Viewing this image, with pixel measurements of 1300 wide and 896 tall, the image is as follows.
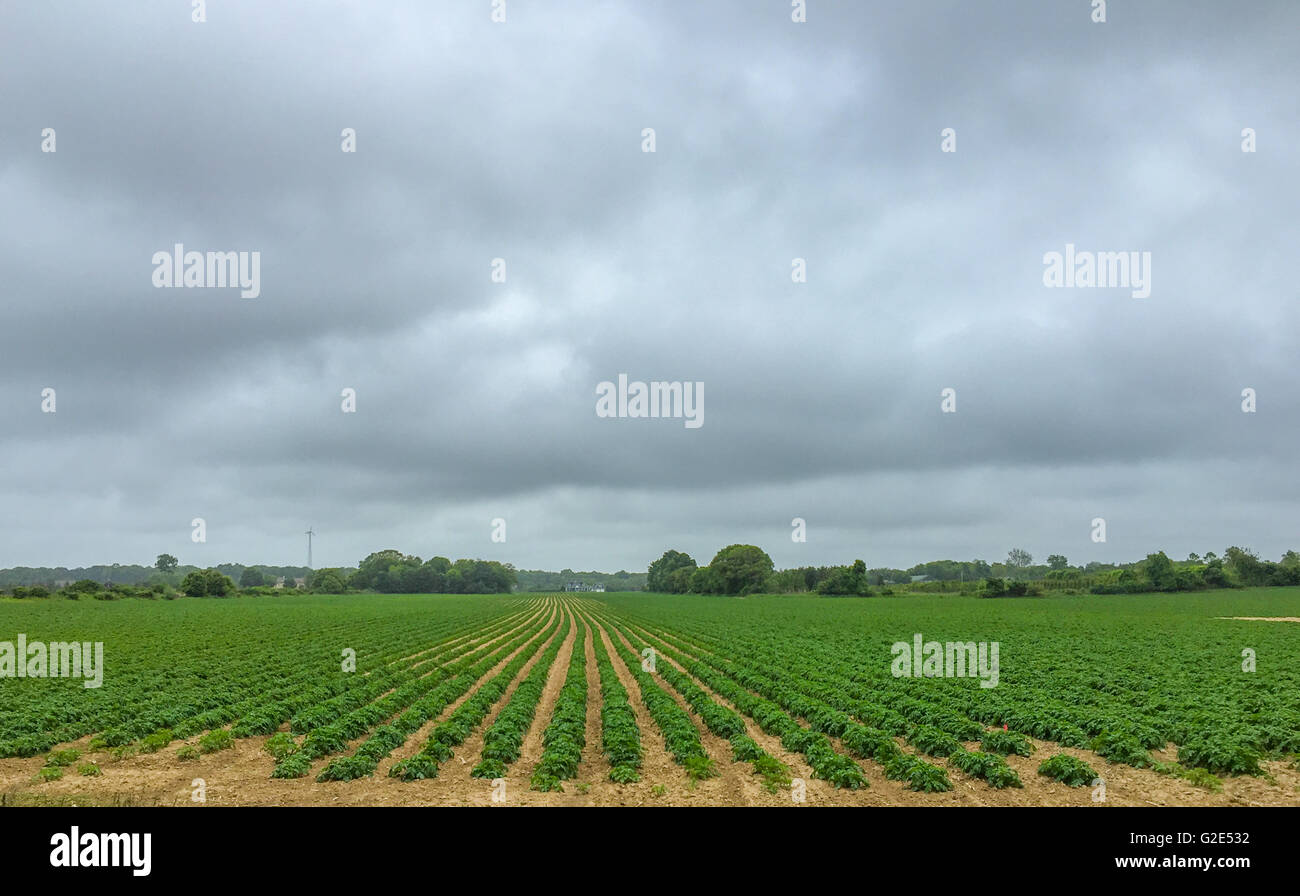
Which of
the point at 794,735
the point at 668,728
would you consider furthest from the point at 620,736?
the point at 794,735

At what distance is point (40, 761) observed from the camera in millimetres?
17062

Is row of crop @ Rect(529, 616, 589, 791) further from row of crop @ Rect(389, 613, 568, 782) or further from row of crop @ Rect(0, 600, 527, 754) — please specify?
row of crop @ Rect(0, 600, 527, 754)

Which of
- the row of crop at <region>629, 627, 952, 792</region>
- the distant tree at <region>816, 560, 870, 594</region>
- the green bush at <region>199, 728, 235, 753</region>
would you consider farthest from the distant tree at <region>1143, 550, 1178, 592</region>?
the green bush at <region>199, 728, 235, 753</region>

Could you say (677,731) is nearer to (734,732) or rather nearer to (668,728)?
(668,728)

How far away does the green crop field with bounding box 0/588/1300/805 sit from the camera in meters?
14.6

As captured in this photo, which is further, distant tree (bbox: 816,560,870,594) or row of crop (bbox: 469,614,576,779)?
distant tree (bbox: 816,560,870,594)

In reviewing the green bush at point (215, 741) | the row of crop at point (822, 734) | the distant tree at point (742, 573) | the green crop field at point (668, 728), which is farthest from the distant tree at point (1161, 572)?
the green bush at point (215, 741)

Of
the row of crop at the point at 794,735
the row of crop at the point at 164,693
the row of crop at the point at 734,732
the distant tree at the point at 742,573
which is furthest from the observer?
the distant tree at the point at 742,573

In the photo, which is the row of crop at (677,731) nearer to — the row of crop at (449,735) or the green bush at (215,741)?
the row of crop at (449,735)

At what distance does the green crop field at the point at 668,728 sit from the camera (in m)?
14.6

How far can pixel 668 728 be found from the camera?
19.3 metres

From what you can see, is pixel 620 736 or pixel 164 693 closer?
pixel 620 736
